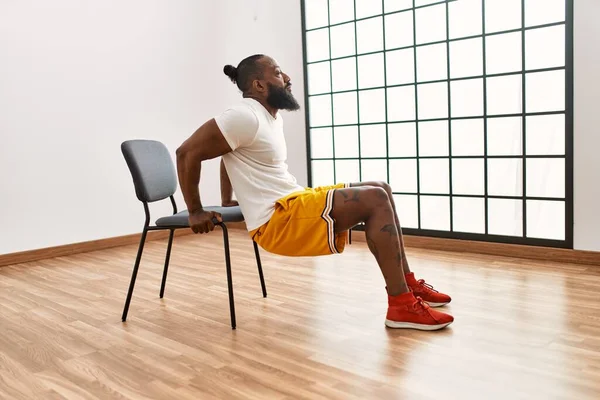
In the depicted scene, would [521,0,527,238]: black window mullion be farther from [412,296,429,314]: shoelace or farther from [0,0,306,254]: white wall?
[0,0,306,254]: white wall

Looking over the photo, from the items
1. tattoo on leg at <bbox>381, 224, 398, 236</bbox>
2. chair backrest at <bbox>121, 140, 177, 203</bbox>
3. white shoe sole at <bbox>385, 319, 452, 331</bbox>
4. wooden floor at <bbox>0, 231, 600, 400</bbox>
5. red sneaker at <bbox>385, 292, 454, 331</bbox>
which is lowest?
wooden floor at <bbox>0, 231, 600, 400</bbox>

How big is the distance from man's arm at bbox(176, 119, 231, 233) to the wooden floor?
1.39ft

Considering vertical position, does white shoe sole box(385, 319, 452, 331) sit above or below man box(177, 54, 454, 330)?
below

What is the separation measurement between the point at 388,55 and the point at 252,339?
2.46 m

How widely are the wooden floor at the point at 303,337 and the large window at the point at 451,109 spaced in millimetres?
439

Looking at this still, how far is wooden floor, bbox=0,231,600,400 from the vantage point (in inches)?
64.3

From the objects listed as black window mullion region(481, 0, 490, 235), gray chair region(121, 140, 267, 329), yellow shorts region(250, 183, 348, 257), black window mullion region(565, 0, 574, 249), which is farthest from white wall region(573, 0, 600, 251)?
→ gray chair region(121, 140, 267, 329)

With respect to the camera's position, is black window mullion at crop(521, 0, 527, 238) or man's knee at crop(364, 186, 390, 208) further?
black window mullion at crop(521, 0, 527, 238)

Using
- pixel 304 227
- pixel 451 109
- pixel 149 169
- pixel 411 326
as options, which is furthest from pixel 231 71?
pixel 451 109

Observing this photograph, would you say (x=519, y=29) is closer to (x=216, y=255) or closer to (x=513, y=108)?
(x=513, y=108)

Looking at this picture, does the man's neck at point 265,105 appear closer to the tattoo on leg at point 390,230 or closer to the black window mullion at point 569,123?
the tattoo on leg at point 390,230

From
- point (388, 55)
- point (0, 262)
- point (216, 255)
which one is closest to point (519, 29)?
point (388, 55)

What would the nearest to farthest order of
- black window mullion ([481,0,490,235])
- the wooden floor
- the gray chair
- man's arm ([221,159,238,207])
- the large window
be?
the wooden floor
the gray chair
man's arm ([221,159,238,207])
the large window
black window mullion ([481,0,490,235])

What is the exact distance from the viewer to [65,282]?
316cm
